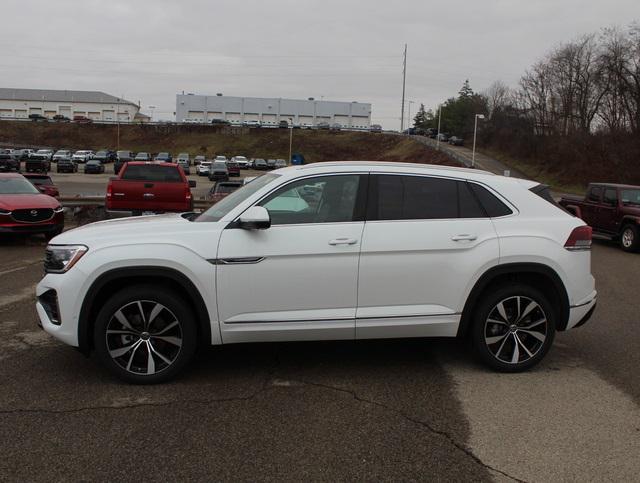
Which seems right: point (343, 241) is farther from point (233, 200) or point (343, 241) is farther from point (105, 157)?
point (105, 157)

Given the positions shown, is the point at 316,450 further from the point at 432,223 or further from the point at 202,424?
the point at 432,223

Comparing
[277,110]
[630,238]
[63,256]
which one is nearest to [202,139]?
[277,110]

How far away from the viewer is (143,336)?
15.1 ft

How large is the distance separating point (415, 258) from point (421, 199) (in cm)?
54

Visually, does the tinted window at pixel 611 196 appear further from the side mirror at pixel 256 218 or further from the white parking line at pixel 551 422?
the side mirror at pixel 256 218

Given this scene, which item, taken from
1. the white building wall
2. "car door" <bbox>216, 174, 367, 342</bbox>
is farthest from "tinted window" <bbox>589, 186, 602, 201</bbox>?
the white building wall

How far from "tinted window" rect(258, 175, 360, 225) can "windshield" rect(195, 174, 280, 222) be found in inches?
8.4

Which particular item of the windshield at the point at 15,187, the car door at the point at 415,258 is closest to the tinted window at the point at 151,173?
the windshield at the point at 15,187

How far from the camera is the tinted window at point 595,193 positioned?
16.5 meters

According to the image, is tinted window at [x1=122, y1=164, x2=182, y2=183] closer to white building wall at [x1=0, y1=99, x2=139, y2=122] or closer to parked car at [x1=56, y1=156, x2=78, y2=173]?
parked car at [x1=56, y1=156, x2=78, y2=173]

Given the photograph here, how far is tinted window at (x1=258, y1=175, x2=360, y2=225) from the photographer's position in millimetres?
4758

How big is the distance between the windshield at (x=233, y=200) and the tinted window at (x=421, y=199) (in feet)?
2.95

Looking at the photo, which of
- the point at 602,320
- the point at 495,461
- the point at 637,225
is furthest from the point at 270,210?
the point at 637,225

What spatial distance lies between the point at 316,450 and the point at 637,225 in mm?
13743
